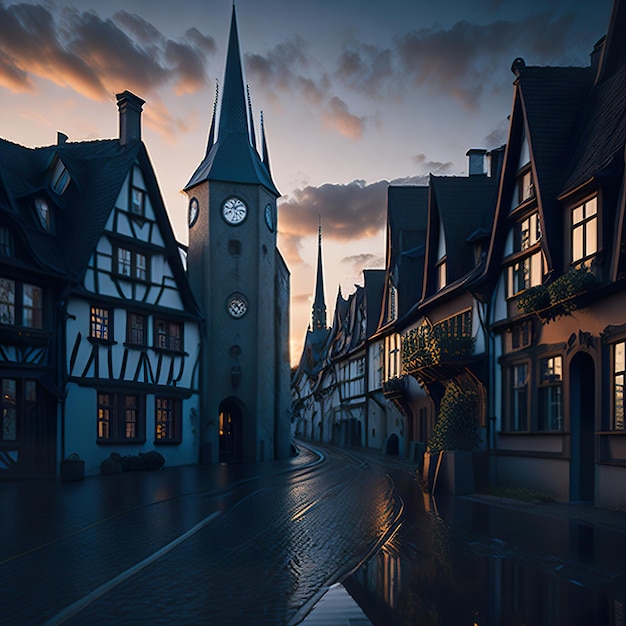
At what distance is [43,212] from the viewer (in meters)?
28.7

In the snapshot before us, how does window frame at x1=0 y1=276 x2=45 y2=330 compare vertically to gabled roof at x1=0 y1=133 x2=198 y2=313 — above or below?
below

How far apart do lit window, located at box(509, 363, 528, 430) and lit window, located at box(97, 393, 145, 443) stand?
15.3 meters

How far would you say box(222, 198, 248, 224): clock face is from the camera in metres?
39.3

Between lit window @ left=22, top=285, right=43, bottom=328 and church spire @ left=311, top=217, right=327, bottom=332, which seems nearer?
lit window @ left=22, top=285, right=43, bottom=328

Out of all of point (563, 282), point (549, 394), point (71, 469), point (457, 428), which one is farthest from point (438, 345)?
point (71, 469)

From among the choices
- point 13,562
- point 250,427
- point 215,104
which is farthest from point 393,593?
point 215,104

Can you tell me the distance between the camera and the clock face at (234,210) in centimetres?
3928

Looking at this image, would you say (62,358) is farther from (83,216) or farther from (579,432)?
(579,432)

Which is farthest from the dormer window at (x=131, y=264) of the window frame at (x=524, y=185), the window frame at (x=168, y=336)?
the window frame at (x=524, y=185)

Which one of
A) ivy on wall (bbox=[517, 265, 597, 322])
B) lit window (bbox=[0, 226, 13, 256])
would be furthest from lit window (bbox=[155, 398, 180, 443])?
ivy on wall (bbox=[517, 265, 597, 322])

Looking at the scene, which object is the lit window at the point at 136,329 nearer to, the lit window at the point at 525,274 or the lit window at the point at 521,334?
the lit window at the point at 525,274

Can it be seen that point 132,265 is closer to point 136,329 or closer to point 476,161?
point 136,329

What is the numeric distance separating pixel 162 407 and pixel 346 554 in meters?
24.5

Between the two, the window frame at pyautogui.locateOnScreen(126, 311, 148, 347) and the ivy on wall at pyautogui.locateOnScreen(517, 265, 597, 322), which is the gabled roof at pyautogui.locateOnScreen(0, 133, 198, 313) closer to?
the window frame at pyautogui.locateOnScreen(126, 311, 148, 347)
